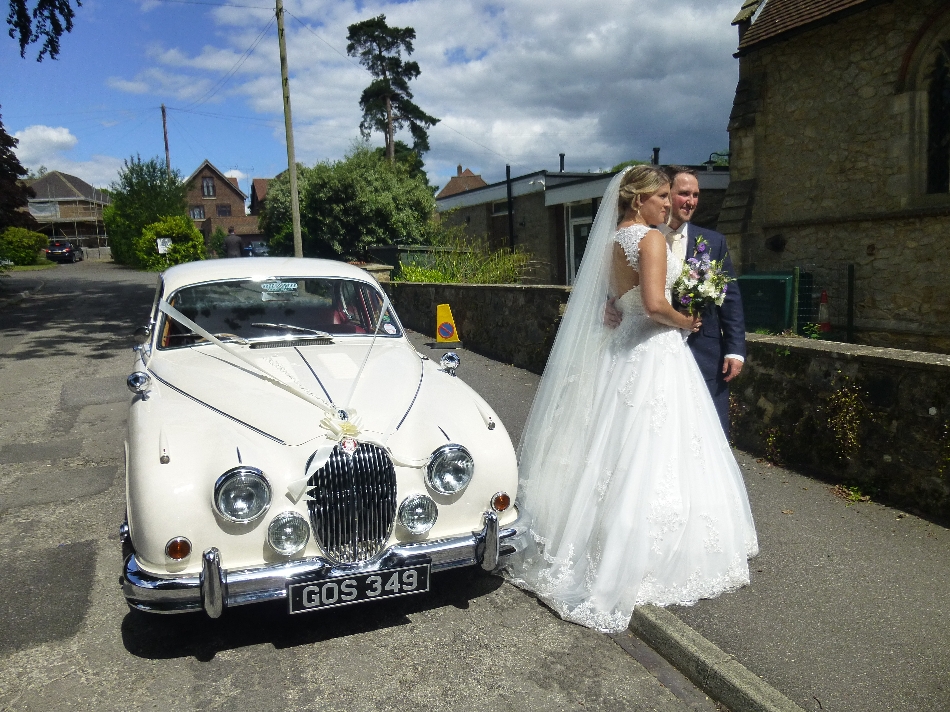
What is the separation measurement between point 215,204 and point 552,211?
5525 cm

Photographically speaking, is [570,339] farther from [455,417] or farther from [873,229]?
[873,229]

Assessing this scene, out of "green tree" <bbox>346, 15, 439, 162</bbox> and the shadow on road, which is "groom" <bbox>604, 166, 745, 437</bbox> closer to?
the shadow on road

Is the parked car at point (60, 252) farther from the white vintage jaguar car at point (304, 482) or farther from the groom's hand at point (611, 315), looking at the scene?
the groom's hand at point (611, 315)

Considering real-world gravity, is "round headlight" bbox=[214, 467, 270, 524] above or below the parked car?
below

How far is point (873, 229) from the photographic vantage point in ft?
41.3

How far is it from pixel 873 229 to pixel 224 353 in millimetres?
12086

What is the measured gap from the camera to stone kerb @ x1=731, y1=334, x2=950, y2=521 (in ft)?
14.2

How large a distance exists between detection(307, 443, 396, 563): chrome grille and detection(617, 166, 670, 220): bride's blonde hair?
1.94 meters

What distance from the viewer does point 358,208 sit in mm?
25828

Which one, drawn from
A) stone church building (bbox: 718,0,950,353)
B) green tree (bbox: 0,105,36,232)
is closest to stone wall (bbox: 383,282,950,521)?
stone church building (bbox: 718,0,950,353)

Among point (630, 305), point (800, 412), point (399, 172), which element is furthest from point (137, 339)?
point (399, 172)

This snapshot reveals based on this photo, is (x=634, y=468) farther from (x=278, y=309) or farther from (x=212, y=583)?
(x=278, y=309)

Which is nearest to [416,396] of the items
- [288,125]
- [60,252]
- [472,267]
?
[472,267]

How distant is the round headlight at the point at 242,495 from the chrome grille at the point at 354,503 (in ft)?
0.69
